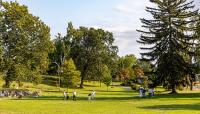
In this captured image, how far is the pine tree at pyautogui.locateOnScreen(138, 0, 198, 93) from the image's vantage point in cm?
6850

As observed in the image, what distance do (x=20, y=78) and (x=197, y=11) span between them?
122 feet

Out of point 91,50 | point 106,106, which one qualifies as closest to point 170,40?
point 106,106

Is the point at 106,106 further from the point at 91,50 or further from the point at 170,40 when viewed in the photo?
the point at 91,50

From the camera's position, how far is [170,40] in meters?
69.8

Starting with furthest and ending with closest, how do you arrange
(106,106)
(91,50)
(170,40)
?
(91,50), (170,40), (106,106)

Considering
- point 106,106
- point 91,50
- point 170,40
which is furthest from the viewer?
point 91,50

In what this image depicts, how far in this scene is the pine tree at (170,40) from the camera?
225 feet

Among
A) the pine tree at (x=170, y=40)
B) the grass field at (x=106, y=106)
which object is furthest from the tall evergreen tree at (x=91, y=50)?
the grass field at (x=106, y=106)

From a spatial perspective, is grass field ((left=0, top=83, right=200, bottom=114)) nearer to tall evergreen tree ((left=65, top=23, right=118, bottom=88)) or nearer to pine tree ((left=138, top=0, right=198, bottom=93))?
pine tree ((left=138, top=0, right=198, bottom=93))

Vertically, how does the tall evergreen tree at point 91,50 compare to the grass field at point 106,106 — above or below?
above

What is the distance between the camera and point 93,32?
131 meters

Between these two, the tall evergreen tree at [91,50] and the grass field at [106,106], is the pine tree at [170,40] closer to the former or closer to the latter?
the grass field at [106,106]

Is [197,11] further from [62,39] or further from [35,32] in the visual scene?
[62,39]

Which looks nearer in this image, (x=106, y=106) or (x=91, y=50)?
(x=106, y=106)
